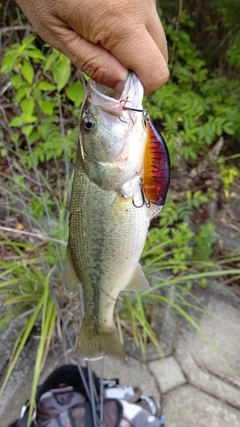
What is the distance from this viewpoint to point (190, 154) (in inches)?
117

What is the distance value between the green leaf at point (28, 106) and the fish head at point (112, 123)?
1.74 m

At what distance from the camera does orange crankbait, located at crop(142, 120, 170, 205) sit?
1.02 meters

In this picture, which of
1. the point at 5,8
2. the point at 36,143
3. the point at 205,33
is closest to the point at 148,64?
the point at 36,143

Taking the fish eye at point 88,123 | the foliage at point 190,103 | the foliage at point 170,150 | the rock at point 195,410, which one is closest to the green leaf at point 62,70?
the foliage at point 170,150

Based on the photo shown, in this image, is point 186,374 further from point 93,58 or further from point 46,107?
point 46,107

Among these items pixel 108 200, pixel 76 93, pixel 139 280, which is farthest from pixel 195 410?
pixel 76 93

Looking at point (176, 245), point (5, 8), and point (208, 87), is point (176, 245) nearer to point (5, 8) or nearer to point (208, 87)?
point (208, 87)

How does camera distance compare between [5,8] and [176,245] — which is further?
[5,8]

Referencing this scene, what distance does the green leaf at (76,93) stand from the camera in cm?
269

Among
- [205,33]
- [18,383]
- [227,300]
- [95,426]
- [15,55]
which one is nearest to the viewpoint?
[95,426]

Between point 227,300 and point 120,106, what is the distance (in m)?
1.83

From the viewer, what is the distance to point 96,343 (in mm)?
1385

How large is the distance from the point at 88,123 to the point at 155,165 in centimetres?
21

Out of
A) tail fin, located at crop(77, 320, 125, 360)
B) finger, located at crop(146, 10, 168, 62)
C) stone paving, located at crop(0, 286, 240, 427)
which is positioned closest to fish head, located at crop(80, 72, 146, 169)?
finger, located at crop(146, 10, 168, 62)
